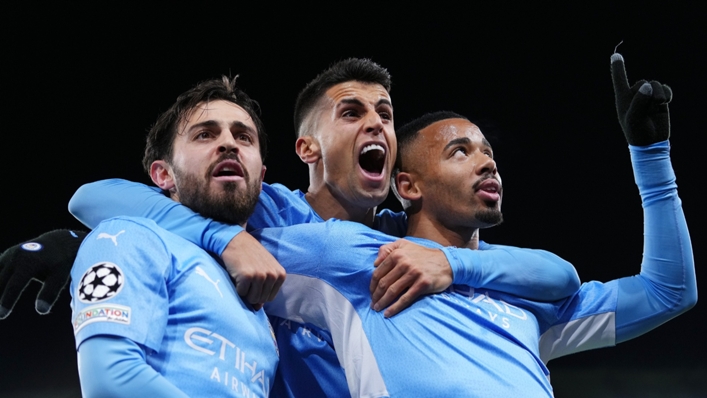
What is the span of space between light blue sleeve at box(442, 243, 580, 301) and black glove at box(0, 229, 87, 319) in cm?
88

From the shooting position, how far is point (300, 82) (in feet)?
14.4

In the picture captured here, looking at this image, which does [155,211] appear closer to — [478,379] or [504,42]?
[478,379]

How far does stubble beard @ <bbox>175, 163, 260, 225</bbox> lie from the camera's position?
153 centimetres

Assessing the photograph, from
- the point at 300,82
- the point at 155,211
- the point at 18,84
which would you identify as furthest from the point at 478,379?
the point at 18,84

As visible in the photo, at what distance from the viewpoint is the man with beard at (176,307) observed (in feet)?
3.51

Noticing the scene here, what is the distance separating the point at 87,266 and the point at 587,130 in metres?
3.77

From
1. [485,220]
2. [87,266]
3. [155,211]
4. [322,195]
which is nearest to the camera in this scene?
[87,266]

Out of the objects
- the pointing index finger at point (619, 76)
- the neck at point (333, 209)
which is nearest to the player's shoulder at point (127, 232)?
the neck at point (333, 209)

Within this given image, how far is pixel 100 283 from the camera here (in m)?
1.15

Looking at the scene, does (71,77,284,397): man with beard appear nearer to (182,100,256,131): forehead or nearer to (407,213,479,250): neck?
(182,100,256,131): forehead

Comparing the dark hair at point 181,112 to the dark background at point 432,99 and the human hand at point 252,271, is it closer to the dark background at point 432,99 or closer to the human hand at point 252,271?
the human hand at point 252,271

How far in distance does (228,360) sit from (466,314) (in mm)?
592

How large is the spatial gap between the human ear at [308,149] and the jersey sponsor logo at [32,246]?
2.74 ft

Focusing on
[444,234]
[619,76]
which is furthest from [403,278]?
[619,76]
